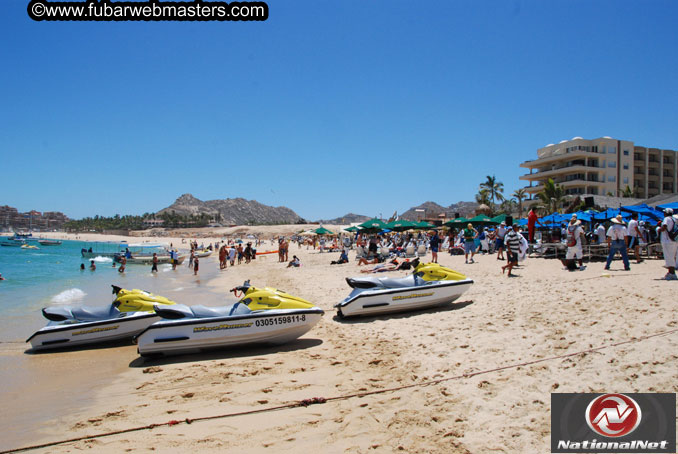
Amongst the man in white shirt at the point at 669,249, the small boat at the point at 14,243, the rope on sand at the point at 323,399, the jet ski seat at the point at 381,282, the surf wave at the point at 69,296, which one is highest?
the man in white shirt at the point at 669,249

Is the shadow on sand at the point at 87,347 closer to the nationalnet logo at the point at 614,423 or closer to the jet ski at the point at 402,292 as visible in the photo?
the jet ski at the point at 402,292

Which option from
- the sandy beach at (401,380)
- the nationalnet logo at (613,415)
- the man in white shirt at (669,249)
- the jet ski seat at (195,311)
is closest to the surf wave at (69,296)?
the sandy beach at (401,380)

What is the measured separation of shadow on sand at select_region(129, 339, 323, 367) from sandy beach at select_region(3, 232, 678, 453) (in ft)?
0.13

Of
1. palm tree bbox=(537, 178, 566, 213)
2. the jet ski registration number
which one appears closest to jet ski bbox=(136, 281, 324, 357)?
the jet ski registration number

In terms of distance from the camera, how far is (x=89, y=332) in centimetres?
749

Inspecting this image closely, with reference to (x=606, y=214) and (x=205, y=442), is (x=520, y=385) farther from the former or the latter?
(x=606, y=214)

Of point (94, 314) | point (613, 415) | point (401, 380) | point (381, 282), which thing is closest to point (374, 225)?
point (381, 282)

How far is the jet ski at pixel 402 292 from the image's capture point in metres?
8.10

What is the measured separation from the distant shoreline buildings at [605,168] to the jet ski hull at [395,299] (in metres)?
50.2

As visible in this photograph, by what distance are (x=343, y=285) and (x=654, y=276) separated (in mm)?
8129

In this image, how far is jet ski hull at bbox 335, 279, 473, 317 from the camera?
8086 mm

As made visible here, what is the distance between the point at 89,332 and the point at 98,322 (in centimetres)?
24

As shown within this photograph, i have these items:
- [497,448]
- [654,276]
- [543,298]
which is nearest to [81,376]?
[497,448]

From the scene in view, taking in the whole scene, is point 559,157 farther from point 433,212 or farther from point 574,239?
point 574,239
